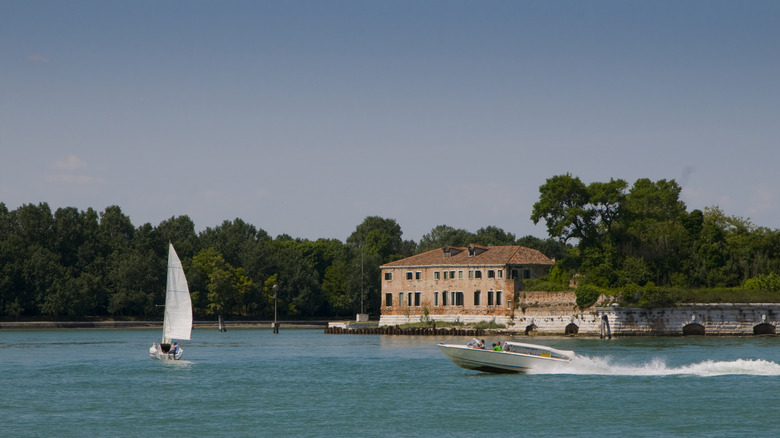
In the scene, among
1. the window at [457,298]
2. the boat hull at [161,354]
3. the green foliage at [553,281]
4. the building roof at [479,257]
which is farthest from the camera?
the window at [457,298]

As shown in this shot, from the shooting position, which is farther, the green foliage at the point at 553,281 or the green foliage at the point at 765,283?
the green foliage at the point at 553,281

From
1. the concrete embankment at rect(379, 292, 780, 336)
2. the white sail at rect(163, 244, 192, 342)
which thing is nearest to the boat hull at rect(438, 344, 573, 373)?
Answer: the white sail at rect(163, 244, 192, 342)

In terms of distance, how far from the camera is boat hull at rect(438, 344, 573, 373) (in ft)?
142

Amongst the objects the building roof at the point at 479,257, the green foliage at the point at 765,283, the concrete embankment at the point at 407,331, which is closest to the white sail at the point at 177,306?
the concrete embankment at the point at 407,331

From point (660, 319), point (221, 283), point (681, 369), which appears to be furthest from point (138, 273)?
point (681, 369)

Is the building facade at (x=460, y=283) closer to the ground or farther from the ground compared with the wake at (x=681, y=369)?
farther from the ground

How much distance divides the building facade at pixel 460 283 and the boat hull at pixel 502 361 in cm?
3762

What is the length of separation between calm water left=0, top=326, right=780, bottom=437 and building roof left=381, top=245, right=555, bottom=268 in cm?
2491

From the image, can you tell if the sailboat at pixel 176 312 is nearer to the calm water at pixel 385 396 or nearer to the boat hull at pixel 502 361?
the calm water at pixel 385 396

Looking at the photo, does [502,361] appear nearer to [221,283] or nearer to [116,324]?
[116,324]

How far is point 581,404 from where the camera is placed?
35.7 m

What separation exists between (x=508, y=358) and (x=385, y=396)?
23.2 ft

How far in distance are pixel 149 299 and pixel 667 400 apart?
88.7 meters

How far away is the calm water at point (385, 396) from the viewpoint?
31.6 meters
